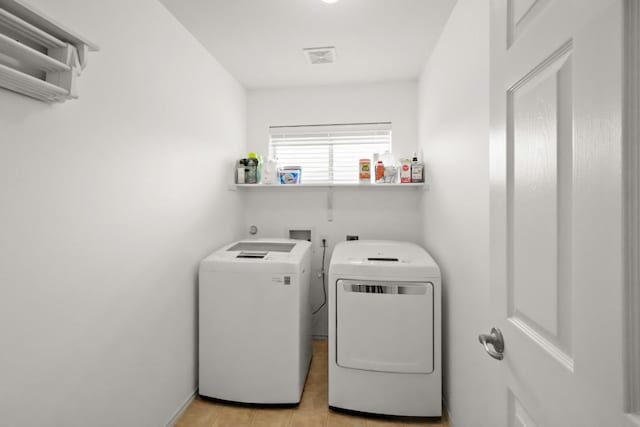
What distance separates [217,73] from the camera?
7.17ft

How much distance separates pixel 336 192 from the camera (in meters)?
2.65

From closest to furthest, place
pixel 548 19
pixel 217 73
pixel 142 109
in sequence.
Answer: pixel 548 19, pixel 142 109, pixel 217 73

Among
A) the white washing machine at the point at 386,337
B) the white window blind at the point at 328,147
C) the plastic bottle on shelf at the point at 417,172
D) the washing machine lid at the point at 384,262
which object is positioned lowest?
the white washing machine at the point at 386,337

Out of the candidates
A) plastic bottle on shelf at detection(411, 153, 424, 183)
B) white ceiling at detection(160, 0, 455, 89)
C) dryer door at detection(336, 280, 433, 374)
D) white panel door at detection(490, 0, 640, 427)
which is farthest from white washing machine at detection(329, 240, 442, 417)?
white ceiling at detection(160, 0, 455, 89)

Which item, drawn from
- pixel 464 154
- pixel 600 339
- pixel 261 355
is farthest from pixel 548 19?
pixel 261 355

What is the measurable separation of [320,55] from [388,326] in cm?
187

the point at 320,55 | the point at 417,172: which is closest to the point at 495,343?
the point at 417,172

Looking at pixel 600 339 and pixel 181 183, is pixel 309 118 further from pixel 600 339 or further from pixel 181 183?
pixel 600 339

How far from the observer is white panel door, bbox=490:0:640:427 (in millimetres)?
422

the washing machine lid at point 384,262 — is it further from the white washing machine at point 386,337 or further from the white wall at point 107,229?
the white wall at point 107,229

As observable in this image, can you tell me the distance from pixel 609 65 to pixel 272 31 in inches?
71.6

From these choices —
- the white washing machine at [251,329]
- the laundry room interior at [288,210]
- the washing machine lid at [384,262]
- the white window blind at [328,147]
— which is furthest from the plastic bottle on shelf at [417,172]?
the white washing machine at [251,329]

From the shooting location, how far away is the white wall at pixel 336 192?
8.49ft

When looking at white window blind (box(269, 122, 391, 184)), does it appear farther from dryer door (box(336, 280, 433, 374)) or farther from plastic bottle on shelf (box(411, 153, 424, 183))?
dryer door (box(336, 280, 433, 374))
